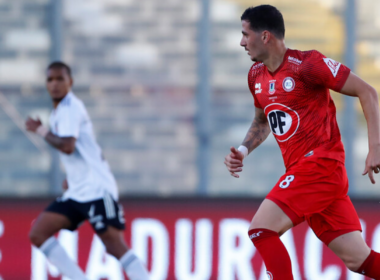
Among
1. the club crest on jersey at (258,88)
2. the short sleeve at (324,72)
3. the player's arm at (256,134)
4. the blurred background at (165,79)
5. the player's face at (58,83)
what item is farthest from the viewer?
the blurred background at (165,79)

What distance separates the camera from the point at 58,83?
5.45 meters

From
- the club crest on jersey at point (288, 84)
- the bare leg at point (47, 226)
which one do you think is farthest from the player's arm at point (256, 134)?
the bare leg at point (47, 226)

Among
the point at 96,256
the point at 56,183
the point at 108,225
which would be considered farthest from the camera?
the point at 56,183

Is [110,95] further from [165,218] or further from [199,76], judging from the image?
[165,218]

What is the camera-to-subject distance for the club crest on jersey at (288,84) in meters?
3.92

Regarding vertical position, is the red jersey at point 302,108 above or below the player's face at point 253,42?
below

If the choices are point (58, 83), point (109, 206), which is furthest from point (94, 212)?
point (58, 83)

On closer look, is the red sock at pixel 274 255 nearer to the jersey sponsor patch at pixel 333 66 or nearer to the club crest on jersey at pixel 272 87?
the club crest on jersey at pixel 272 87

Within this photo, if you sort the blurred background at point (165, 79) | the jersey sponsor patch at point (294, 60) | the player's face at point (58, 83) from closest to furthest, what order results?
the jersey sponsor patch at point (294, 60)
the player's face at point (58, 83)
the blurred background at point (165, 79)

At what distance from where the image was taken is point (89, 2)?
7.23 m

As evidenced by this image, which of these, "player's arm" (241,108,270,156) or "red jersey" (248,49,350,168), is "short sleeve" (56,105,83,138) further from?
"red jersey" (248,49,350,168)

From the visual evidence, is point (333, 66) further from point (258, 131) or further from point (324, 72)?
point (258, 131)

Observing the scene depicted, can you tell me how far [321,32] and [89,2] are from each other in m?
2.49

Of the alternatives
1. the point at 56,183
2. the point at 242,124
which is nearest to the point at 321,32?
the point at 242,124
